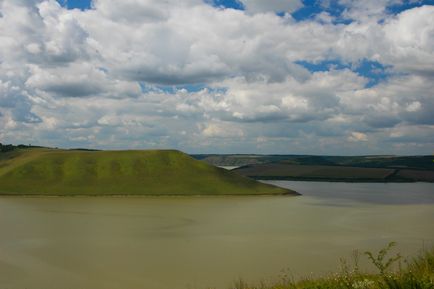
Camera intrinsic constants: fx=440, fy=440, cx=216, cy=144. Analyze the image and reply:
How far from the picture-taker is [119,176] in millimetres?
112062

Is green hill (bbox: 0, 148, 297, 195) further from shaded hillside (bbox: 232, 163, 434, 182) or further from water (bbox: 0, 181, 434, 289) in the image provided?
shaded hillside (bbox: 232, 163, 434, 182)

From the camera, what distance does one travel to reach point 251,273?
27.8m

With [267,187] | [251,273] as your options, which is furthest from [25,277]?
[267,187]

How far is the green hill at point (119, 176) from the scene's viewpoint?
103m

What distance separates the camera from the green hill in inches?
4043

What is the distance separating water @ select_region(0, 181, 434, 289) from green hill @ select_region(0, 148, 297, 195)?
1111 inches

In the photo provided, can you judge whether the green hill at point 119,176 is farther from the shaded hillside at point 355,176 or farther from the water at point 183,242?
the shaded hillside at point 355,176

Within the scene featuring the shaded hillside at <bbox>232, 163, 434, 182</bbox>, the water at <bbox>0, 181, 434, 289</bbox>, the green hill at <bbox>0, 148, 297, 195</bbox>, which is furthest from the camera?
the shaded hillside at <bbox>232, 163, 434, 182</bbox>

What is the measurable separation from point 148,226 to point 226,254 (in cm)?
1971

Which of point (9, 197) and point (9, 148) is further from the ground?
point (9, 148)

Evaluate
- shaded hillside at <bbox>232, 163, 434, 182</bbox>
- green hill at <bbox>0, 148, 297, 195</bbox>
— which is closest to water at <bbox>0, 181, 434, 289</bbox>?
green hill at <bbox>0, 148, 297, 195</bbox>

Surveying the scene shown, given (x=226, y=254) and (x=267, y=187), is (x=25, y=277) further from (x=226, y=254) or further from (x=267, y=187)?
(x=267, y=187)

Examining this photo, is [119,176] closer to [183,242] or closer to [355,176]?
[183,242]

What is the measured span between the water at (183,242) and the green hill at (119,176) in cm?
2822
